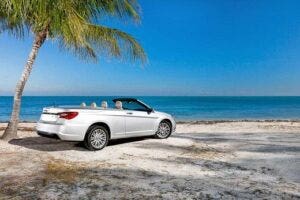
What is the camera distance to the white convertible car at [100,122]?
38.5 feet

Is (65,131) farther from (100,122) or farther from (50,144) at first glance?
(50,144)

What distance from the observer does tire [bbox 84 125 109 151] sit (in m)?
12.2

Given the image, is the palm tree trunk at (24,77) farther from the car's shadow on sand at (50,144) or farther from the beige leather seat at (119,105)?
the beige leather seat at (119,105)

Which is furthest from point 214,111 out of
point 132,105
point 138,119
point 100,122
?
point 100,122

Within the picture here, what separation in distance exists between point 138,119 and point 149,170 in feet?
13.8

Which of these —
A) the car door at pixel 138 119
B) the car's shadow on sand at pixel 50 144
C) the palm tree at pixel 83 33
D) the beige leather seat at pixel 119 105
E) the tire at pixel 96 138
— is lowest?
the car's shadow on sand at pixel 50 144

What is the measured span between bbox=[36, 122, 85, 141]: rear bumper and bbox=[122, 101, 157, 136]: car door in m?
1.97

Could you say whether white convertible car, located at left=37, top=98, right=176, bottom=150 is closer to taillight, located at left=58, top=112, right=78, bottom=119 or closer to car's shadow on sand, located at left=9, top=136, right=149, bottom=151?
taillight, located at left=58, top=112, right=78, bottom=119

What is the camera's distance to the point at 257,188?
8273mm

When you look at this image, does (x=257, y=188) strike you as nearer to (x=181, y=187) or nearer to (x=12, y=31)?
(x=181, y=187)

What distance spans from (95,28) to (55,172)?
22.9ft

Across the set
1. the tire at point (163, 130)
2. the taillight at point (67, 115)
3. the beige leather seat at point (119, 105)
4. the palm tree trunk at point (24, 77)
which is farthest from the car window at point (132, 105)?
the palm tree trunk at point (24, 77)

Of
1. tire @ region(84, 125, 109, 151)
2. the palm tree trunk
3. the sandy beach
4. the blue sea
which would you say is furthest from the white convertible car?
the palm tree trunk

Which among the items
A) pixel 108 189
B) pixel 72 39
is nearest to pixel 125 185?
pixel 108 189
